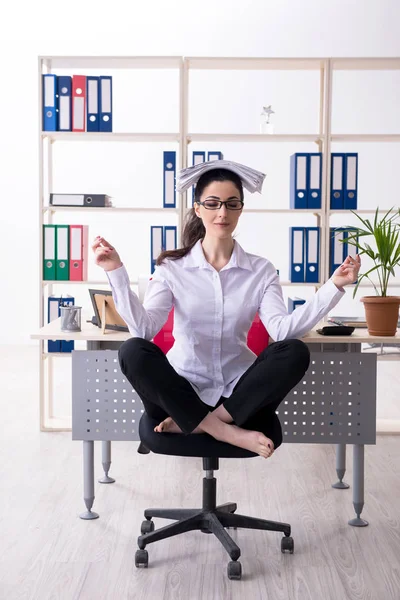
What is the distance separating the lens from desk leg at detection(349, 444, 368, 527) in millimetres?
2652

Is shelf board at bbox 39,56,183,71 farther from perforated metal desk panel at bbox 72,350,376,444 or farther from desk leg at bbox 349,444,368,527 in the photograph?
desk leg at bbox 349,444,368,527

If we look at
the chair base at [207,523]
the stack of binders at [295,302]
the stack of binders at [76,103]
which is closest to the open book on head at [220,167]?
the chair base at [207,523]

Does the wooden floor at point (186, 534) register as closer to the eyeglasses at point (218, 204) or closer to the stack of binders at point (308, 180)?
the eyeglasses at point (218, 204)

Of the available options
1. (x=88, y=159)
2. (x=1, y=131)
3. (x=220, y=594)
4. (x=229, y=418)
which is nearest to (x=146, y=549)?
(x=220, y=594)

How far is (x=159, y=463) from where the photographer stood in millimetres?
3430

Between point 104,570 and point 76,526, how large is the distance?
0.39 m

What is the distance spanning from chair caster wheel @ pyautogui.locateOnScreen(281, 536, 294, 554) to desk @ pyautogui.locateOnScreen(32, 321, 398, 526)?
356mm

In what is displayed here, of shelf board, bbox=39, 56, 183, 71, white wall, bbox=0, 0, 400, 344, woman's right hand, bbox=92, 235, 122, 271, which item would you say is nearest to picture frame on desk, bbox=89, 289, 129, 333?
woman's right hand, bbox=92, 235, 122, 271

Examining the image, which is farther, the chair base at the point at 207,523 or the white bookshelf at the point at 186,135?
the white bookshelf at the point at 186,135

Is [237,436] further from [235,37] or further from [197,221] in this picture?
[235,37]

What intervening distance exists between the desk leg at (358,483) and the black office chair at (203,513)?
363mm

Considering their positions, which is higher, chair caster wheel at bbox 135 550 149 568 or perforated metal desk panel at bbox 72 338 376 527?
perforated metal desk panel at bbox 72 338 376 527

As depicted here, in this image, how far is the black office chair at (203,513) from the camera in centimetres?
220

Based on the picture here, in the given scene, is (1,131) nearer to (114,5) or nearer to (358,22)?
(114,5)
